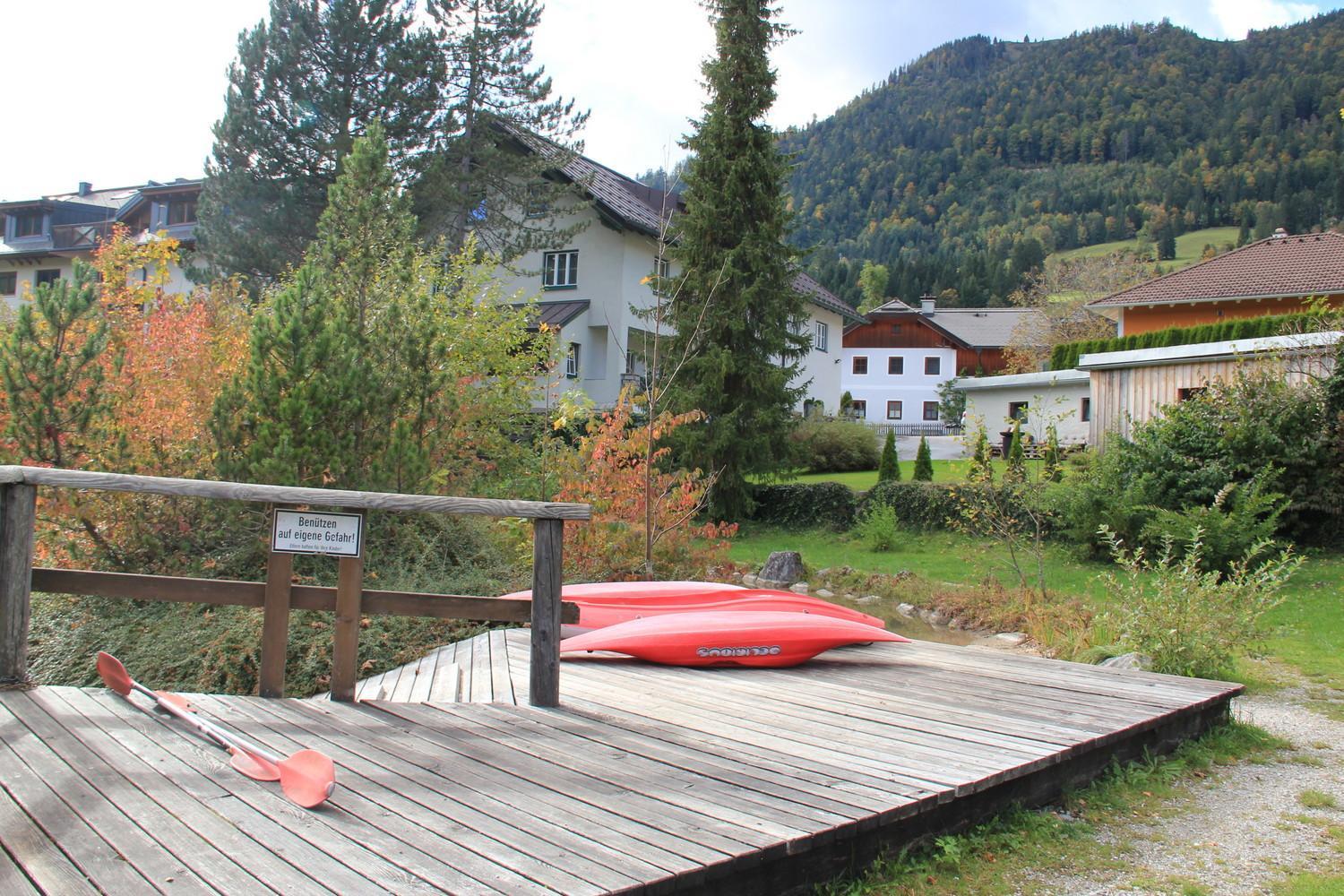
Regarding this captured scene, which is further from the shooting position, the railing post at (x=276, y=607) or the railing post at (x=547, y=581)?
the railing post at (x=547, y=581)

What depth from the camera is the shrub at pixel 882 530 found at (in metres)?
18.0

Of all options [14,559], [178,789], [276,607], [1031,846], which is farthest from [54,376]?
[1031,846]

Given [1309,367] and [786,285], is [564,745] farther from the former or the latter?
[786,285]

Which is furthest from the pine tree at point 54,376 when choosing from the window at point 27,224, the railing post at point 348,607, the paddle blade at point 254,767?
the window at point 27,224

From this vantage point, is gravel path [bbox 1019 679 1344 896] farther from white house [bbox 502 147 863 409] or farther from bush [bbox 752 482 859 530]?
white house [bbox 502 147 863 409]

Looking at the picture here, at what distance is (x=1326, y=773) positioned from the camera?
5.39m

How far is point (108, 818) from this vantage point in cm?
310

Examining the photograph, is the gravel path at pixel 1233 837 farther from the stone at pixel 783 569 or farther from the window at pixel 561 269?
the window at pixel 561 269

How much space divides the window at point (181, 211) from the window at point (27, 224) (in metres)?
7.66

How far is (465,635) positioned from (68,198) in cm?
4640

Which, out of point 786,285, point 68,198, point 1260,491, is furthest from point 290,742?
point 68,198

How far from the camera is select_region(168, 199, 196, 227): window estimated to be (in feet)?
123

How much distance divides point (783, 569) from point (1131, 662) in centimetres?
825

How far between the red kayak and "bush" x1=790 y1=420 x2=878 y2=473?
72.0 ft
